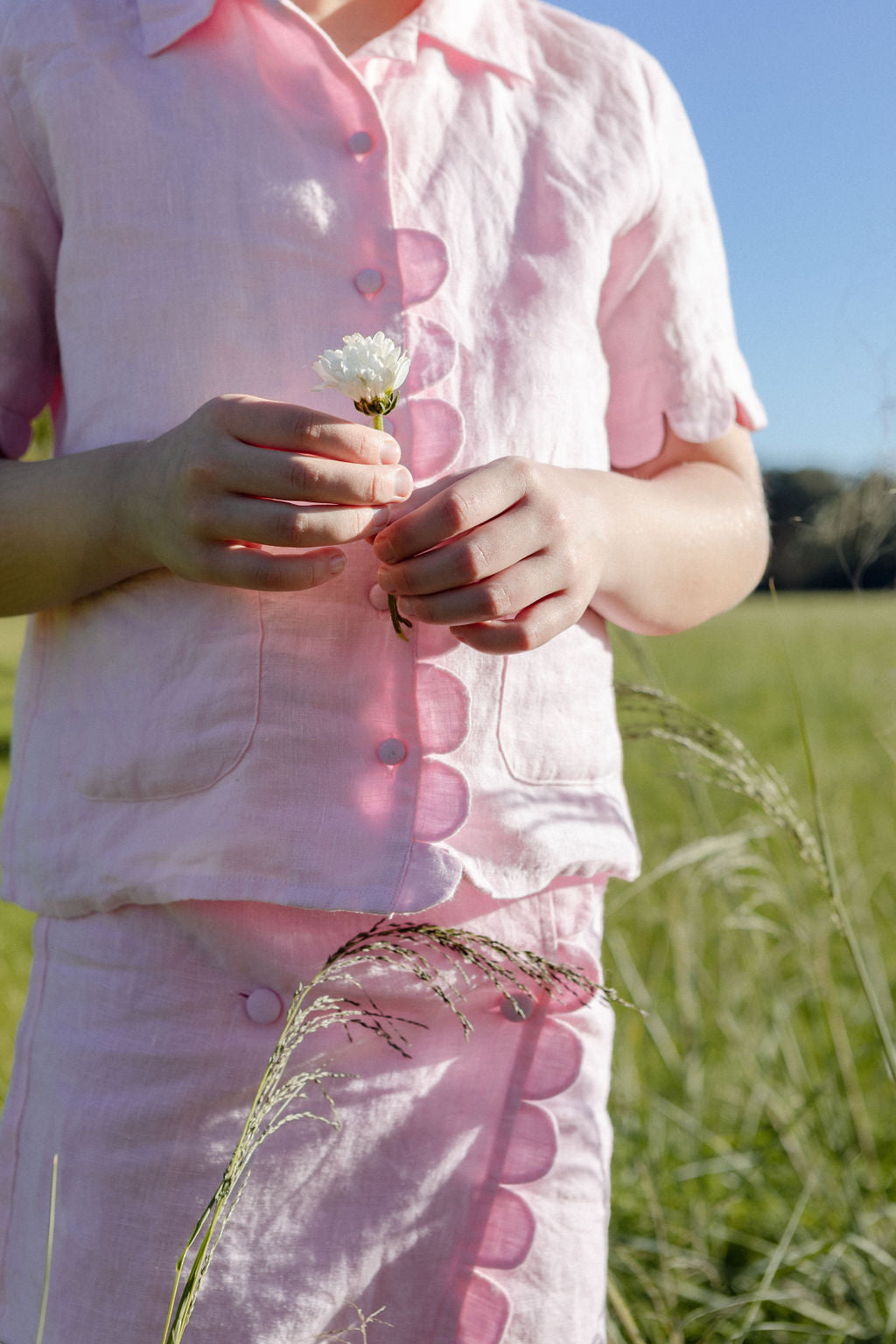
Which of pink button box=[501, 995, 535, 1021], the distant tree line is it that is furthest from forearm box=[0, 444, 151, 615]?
the distant tree line

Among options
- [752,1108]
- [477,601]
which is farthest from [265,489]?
[752,1108]

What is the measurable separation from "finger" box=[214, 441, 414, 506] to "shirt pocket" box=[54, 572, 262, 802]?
99 millimetres

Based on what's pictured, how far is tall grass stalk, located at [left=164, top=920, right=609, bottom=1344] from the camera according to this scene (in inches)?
22.5

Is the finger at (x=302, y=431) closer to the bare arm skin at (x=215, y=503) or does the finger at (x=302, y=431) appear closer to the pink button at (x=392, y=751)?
the bare arm skin at (x=215, y=503)

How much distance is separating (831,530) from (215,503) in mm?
538

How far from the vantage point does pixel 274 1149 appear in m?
0.75

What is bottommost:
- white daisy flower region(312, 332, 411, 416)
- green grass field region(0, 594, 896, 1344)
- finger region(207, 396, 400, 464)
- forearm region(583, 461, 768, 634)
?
green grass field region(0, 594, 896, 1344)

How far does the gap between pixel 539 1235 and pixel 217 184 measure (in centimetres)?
73

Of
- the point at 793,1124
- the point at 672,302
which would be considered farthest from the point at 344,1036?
the point at 793,1124

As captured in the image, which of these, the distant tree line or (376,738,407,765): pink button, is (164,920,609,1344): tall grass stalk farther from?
the distant tree line

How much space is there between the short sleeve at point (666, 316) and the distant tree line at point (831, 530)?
110mm

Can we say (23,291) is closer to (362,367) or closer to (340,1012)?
(362,367)

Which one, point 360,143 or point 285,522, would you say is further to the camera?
point 360,143

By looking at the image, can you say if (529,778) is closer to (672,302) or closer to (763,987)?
(672,302)
